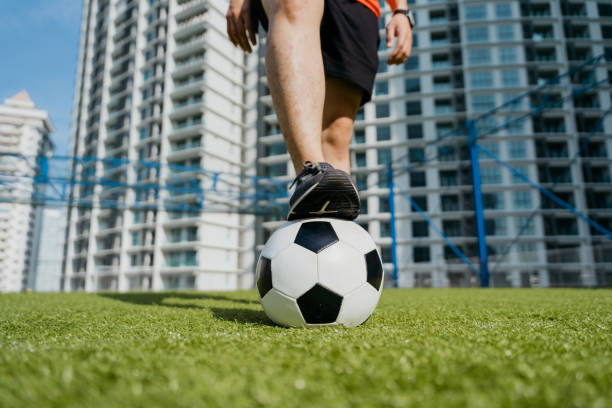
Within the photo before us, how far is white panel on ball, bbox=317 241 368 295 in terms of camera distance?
3.63 feet

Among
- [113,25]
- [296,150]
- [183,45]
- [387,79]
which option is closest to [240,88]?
[183,45]

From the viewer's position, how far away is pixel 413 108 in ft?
90.9

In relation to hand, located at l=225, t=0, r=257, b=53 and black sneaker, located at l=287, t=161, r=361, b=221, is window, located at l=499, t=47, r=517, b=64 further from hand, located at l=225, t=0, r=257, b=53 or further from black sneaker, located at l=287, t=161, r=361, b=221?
black sneaker, located at l=287, t=161, r=361, b=221

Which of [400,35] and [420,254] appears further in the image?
[420,254]

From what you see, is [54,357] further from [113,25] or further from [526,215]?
[113,25]

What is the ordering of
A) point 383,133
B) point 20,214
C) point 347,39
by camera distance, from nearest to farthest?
point 347,39
point 383,133
point 20,214

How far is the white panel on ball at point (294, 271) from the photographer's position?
111 cm

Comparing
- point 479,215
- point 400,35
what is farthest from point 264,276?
point 479,215

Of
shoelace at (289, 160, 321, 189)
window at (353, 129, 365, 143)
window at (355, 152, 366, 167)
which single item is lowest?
shoelace at (289, 160, 321, 189)

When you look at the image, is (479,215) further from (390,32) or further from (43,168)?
(43,168)

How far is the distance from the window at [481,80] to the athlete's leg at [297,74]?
96.1 feet

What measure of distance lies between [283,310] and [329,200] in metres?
0.37

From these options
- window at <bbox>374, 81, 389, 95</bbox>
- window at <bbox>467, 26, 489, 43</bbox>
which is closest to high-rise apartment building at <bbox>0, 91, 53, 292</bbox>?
window at <bbox>374, 81, 389, 95</bbox>

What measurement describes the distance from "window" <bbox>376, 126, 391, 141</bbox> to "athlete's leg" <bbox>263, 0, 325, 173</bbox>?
26.9 meters
